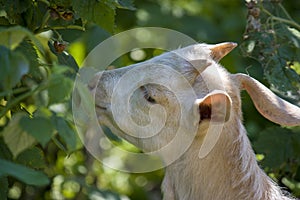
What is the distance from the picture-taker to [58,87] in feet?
9.50

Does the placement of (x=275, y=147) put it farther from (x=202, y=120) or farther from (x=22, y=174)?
(x=22, y=174)

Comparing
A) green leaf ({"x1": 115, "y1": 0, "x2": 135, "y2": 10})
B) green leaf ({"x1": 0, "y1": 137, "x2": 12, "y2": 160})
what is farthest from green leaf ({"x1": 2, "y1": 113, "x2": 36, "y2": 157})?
green leaf ({"x1": 115, "y1": 0, "x2": 135, "y2": 10})

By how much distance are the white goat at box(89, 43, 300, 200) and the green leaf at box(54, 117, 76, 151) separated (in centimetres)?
95

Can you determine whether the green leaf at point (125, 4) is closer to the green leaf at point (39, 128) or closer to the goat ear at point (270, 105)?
the goat ear at point (270, 105)

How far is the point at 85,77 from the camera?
3910 mm

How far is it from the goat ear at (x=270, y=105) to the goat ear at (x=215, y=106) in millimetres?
389

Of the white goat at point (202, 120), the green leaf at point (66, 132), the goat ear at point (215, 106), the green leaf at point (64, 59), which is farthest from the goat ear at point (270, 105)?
the green leaf at point (66, 132)

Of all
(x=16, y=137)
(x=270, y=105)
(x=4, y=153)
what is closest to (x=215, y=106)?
(x=270, y=105)

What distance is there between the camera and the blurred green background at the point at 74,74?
9.50ft

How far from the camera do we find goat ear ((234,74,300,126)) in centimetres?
405

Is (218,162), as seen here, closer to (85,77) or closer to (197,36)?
(85,77)

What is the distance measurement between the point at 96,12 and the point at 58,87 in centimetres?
110

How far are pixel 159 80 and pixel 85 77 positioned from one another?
13.1 inches

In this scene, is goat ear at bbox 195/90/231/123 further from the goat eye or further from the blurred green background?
the blurred green background
